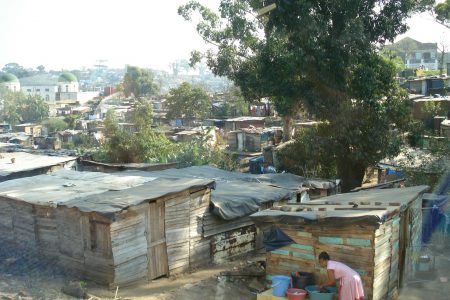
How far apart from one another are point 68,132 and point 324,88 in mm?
33127

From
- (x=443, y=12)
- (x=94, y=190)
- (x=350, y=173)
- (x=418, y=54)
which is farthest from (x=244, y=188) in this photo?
(x=418, y=54)

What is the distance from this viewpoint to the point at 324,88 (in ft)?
60.8

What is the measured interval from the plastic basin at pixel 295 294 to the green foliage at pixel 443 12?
24062 millimetres

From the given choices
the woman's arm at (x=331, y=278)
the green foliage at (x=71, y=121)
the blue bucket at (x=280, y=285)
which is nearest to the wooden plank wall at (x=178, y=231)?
the blue bucket at (x=280, y=285)

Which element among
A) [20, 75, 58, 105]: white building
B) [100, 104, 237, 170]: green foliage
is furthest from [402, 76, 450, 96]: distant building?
[20, 75, 58, 105]: white building

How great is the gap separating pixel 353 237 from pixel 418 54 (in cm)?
6978

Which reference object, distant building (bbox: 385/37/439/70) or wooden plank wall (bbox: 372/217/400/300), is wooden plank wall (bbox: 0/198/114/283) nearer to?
wooden plank wall (bbox: 372/217/400/300)

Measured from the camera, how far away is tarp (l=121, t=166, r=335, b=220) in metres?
12.3

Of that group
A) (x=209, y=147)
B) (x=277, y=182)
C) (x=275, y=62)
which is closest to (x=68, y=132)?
(x=209, y=147)

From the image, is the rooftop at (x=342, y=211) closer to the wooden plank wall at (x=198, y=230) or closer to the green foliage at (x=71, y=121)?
the wooden plank wall at (x=198, y=230)

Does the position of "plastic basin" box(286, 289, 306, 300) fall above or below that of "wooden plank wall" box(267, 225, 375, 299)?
A: below

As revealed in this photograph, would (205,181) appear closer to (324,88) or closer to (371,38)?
(324,88)

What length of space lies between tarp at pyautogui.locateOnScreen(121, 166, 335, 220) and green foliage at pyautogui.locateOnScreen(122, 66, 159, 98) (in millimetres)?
61533

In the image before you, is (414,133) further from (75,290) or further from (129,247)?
(75,290)
